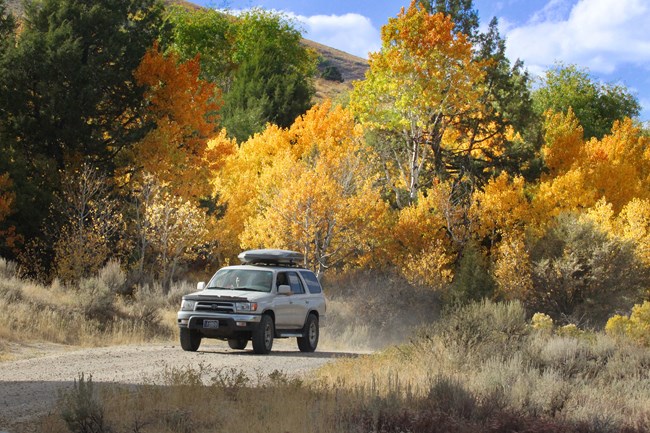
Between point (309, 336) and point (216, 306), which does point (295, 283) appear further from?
point (216, 306)

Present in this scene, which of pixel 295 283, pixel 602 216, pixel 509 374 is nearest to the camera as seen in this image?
pixel 509 374

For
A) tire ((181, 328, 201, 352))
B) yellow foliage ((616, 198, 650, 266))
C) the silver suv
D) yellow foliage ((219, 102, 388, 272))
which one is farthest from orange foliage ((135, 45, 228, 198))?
yellow foliage ((616, 198, 650, 266))

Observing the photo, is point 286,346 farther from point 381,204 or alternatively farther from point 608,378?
point 381,204

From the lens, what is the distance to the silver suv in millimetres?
19578

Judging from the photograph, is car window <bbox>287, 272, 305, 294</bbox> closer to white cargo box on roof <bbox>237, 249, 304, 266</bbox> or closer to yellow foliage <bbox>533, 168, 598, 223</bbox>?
white cargo box on roof <bbox>237, 249, 304, 266</bbox>

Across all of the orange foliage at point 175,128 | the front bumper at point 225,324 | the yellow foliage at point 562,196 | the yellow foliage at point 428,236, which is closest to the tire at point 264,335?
the front bumper at point 225,324

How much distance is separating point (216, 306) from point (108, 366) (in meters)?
3.34

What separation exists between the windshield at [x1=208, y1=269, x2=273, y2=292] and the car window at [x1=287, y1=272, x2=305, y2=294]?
76 centimetres

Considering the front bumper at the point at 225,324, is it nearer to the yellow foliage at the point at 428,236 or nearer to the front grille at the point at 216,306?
the front grille at the point at 216,306

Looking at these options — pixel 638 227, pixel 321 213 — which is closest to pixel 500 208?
pixel 638 227

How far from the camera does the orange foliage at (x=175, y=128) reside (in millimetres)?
38375

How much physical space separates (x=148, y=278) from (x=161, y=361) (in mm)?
17148

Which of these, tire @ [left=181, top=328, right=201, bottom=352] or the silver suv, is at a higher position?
the silver suv

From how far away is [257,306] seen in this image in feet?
64.3
